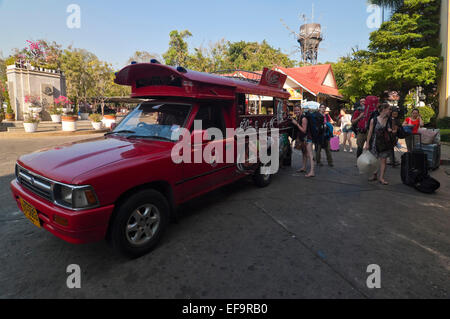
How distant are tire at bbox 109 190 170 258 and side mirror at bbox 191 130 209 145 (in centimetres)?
91

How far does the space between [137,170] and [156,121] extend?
1.30 m

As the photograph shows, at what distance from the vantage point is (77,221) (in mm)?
2482

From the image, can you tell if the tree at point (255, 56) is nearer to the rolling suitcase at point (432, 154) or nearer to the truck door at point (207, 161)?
the rolling suitcase at point (432, 154)

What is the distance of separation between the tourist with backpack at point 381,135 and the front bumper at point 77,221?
5.55 metres

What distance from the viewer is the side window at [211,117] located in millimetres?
4035

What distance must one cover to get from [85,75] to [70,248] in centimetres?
3528

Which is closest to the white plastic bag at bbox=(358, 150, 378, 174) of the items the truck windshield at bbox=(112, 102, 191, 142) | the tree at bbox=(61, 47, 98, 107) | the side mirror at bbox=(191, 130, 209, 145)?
the side mirror at bbox=(191, 130, 209, 145)

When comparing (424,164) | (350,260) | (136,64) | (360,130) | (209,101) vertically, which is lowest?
(350,260)

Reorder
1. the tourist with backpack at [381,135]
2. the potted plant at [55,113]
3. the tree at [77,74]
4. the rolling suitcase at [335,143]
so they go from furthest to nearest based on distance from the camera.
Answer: the tree at [77,74] → the potted plant at [55,113] → the rolling suitcase at [335,143] → the tourist with backpack at [381,135]

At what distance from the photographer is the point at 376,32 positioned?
19.9 metres

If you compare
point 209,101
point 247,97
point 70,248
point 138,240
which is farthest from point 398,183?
point 70,248

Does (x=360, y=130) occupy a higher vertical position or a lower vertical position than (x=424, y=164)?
higher

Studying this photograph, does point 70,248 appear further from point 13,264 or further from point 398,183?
point 398,183

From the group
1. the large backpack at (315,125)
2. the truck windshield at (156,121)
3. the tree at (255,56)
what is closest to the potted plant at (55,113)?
the truck windshield at (156,121)
